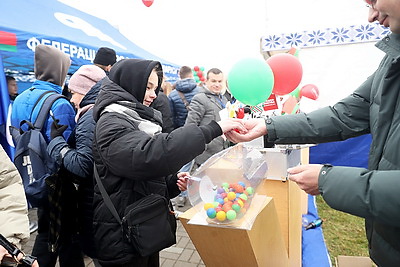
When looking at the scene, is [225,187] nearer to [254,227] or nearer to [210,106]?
[254,227]

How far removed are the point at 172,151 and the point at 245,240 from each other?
50 cm

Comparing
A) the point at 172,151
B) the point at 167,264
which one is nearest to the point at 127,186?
the point at 172,151

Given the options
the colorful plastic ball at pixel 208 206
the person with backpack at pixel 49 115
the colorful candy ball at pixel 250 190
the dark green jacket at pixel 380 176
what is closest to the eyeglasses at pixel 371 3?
the dark green jacket at pixel 380 176

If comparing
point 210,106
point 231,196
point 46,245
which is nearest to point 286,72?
point 210,106

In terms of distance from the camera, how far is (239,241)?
3.91 ft

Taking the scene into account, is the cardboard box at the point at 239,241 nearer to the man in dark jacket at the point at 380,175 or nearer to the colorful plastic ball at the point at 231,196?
the colorful plastic ball at the point at 231,196

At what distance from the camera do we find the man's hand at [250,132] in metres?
1.62

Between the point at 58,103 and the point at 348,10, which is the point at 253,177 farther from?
the point at 348,10

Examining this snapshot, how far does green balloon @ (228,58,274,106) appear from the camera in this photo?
229cm

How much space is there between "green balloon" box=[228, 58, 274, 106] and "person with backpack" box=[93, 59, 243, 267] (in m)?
0.77

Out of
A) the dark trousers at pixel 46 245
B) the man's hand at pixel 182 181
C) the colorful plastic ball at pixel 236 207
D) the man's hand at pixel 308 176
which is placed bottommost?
the dark trousers at pixel 46 245

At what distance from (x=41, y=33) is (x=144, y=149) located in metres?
3.74

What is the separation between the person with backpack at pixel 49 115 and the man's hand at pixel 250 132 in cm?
135

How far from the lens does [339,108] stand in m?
1.48
